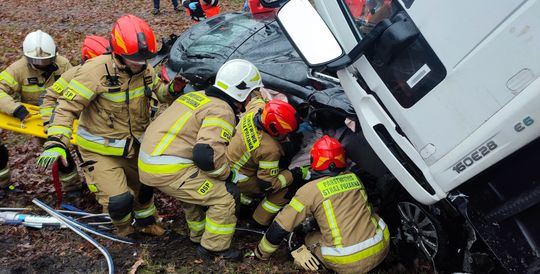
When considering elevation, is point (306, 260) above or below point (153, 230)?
above

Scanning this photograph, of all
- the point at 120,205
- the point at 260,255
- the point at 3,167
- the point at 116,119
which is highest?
the point at 116,119

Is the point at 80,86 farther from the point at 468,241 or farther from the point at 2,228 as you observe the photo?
the point at 468,241

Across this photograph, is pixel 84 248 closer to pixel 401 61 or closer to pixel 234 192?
pixel 234 192

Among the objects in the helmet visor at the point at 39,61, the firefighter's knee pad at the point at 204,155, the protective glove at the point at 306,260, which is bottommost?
the protective glove at the point at 306,260

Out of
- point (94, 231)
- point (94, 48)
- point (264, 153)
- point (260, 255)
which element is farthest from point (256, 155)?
point (94, 48)

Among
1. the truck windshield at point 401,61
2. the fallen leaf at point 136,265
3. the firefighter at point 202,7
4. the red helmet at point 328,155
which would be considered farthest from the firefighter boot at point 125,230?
the firefighter at point 202,7

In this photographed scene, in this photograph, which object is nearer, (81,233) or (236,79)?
(236,79)

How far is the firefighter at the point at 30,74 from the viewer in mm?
4992

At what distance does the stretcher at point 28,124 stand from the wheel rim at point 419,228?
127 inches

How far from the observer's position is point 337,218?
12.1 feet

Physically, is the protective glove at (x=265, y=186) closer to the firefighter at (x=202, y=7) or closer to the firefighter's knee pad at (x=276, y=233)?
the firefighter's knee pad at (x=276, y=233)

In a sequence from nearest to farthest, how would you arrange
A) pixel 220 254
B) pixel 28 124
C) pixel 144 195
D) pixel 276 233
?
pixel 276 233
pixel 220 254
pixel 144 195
pixel 28 124

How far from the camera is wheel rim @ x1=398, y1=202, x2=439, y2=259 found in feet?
11.5

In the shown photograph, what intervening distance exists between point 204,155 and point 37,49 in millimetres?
2626
